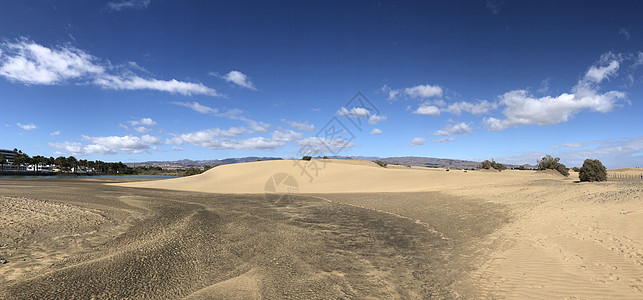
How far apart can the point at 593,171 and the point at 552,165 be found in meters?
26.3

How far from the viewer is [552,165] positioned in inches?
1768

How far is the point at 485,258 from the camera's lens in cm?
680

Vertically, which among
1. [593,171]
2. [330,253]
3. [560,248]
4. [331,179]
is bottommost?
[330,253]

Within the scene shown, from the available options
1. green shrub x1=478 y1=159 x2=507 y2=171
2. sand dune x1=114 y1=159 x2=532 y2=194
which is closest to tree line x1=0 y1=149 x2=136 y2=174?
sand dune x1=114 y1=159 x2=532 y2=194

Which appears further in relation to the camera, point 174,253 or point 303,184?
point 303,184

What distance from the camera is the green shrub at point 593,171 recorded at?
23031mm

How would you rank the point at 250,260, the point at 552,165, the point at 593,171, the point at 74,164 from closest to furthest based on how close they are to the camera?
the point at 250,260 → the point at 593,171 → the point at 552,165 → the point at 74,164

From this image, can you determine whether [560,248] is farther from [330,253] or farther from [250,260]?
[250,260]

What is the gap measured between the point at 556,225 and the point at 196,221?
13.2 metres

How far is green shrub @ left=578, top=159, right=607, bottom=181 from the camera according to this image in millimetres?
23031

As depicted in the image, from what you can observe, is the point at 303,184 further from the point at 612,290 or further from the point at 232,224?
the point at 612,290

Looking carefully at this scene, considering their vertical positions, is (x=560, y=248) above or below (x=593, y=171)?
below

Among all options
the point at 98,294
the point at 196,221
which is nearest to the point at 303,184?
the point at 196,221

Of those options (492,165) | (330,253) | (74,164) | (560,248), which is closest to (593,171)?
(560,248)
